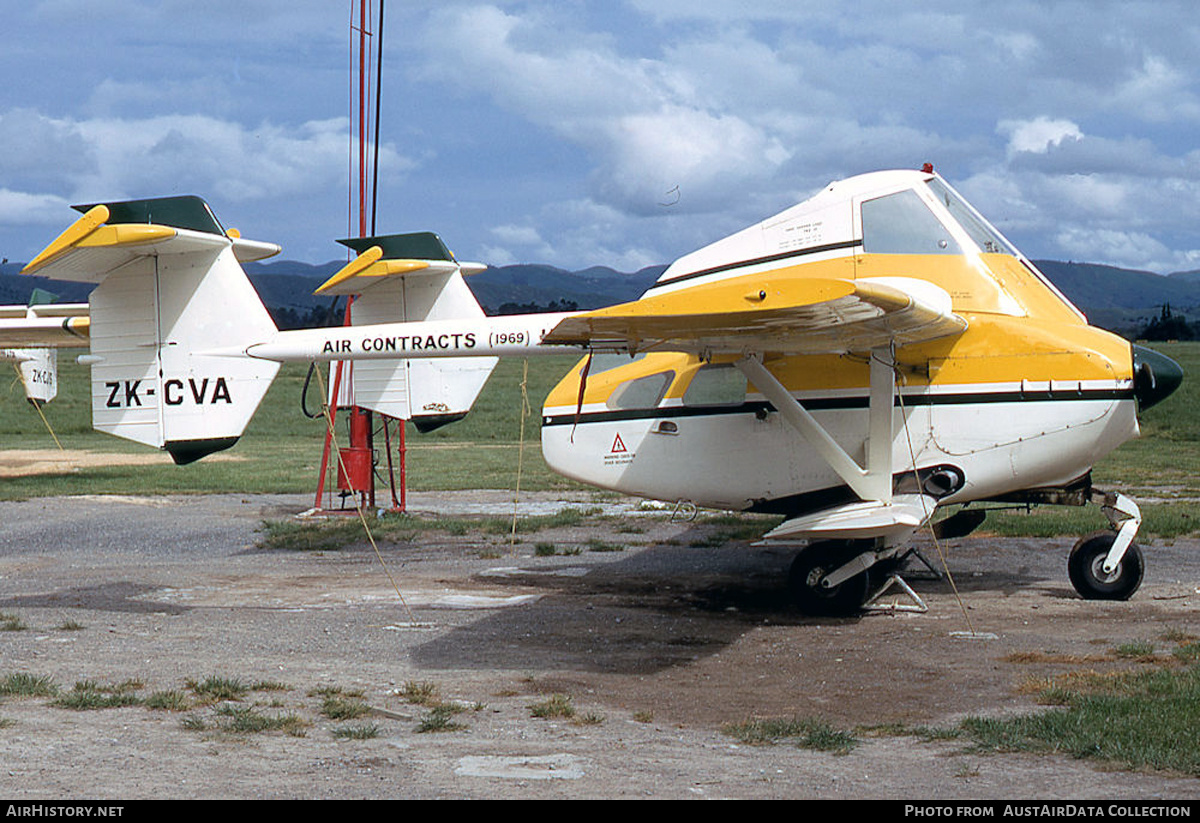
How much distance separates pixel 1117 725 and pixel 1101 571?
493 centimetres

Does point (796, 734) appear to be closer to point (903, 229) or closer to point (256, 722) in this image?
point (256, 722)

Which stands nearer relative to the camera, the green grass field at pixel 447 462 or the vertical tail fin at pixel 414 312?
the vertical tail fin at pixel 414 312

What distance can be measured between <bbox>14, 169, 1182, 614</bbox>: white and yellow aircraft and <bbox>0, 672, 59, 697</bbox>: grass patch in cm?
366

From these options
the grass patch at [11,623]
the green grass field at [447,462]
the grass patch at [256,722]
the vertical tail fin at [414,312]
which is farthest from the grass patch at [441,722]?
the vertical tail fin at [414,312]

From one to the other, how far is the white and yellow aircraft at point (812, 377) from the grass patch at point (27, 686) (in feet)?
12.0

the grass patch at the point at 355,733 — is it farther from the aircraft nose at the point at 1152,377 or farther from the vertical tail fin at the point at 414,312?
the vertical tail fin at the point at 414,312

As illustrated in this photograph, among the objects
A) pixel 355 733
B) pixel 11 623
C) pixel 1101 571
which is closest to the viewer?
pixel 355 733

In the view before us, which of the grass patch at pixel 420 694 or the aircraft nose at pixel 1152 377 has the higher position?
the aircraft nose at pixel 1152 377

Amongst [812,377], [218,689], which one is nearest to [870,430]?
[812,377]

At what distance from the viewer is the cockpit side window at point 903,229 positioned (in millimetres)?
10797

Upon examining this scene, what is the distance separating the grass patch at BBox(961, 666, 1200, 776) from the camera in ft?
19.2

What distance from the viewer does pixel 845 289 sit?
302 inches

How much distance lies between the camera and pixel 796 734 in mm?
6676
